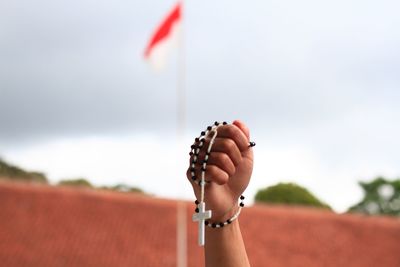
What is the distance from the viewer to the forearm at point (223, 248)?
1345mm

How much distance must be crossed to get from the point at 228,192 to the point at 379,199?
977 inches

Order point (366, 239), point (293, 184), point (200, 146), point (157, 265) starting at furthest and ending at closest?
point (293, 184)
point (366, 239)
point (157, 265)
point (200, 146)

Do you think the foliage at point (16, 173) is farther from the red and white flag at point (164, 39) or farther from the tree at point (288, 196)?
the red and white flag at point (164, 39)

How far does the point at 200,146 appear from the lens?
1.27m

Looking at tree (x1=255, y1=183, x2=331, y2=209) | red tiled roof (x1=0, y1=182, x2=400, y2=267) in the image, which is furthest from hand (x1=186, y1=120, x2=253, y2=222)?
tree (x1=255, y1=183, x2=331, y2=209)

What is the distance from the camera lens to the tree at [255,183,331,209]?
878 inches

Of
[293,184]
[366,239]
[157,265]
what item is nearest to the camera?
[157,265]

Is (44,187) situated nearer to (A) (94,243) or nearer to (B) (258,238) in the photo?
(A) (94,243)

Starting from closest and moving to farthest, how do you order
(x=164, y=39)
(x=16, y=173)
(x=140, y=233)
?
1. (x=164, y=39)
2. (x=140, y=233)
3. (x=16, y=173)

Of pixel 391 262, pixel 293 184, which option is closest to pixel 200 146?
pixel 391 262

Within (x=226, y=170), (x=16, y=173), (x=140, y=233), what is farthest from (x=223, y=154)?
(x=16, y=173)

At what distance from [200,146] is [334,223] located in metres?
16.0

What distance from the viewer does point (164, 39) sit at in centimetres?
1221

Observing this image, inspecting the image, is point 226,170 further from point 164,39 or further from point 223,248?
point 164,39
